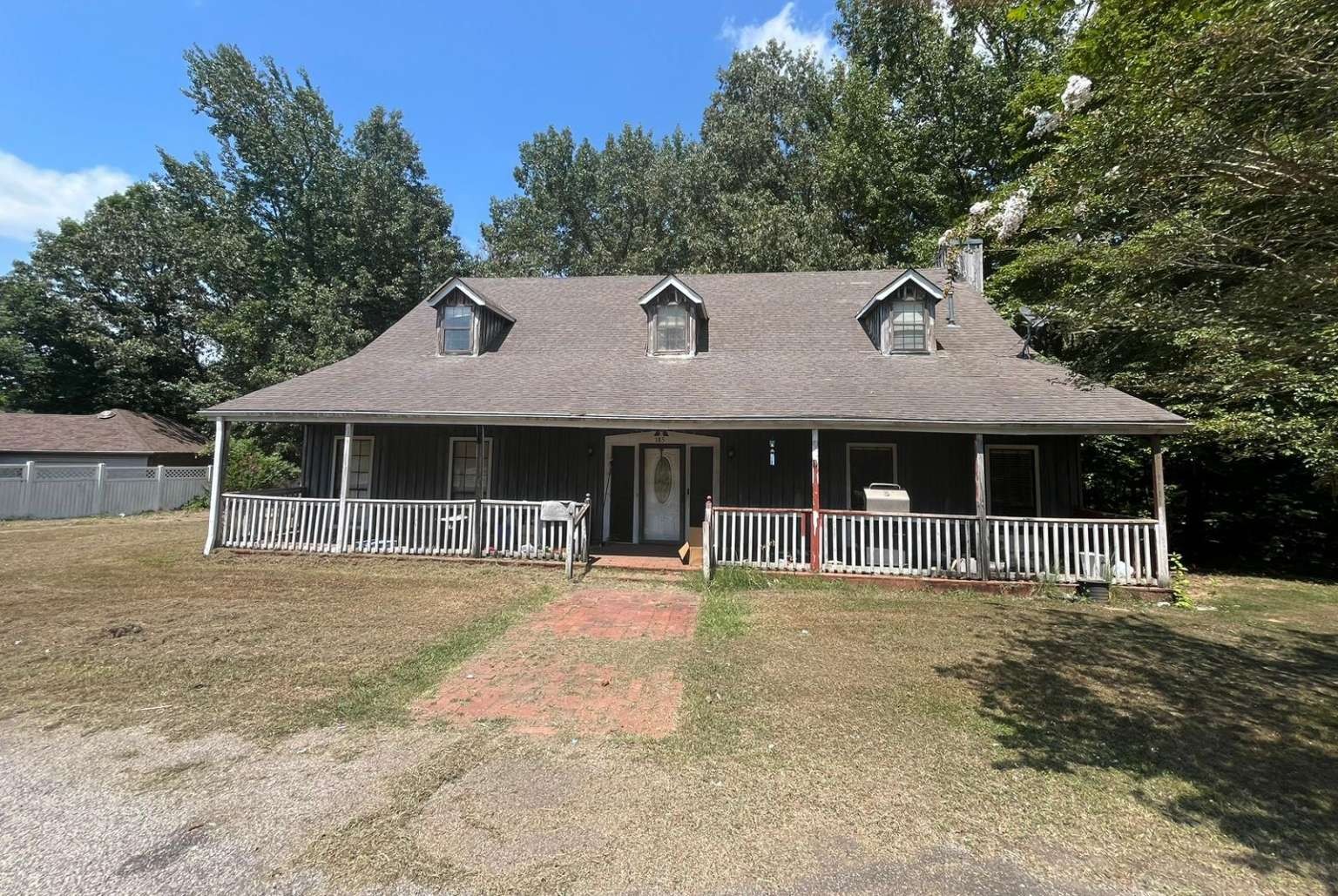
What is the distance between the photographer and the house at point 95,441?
62.5 feet

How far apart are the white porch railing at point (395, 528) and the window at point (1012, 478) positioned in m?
7.78

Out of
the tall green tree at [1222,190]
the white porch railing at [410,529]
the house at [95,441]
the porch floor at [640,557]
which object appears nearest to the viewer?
the tall green tree at [1222,190]

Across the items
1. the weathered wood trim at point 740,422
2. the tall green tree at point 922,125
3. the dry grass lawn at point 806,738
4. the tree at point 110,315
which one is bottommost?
the dry grass lawn at point 806,738

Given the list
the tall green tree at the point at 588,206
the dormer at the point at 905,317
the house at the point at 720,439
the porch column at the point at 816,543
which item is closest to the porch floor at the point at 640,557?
the house at the point at 720,439

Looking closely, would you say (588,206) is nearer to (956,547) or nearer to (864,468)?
(864,468)

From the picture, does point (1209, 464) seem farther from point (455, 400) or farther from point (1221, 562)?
point (455, 400)

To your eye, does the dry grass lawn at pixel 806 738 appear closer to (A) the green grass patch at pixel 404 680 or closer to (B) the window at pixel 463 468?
(A) the green grass patch at pixel 404 680

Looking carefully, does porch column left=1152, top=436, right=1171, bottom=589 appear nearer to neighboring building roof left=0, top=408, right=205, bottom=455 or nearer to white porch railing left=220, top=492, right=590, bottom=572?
white porch railing left=220, top=492, right=590, bottom=572

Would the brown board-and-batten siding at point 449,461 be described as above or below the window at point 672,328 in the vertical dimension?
below

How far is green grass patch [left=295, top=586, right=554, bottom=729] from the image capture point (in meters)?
4.38

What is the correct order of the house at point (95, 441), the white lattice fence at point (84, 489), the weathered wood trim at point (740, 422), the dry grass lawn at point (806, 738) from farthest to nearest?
the house at point (95, 441) < the white lattice fence at point (84, 489) < the weathered wood trim at point (740, 422) < the dry grass lawn at point (806, 738)

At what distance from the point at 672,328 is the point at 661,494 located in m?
3.66

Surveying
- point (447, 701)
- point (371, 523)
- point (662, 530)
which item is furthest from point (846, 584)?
point (371, 523)

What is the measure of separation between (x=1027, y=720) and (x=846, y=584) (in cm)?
460
